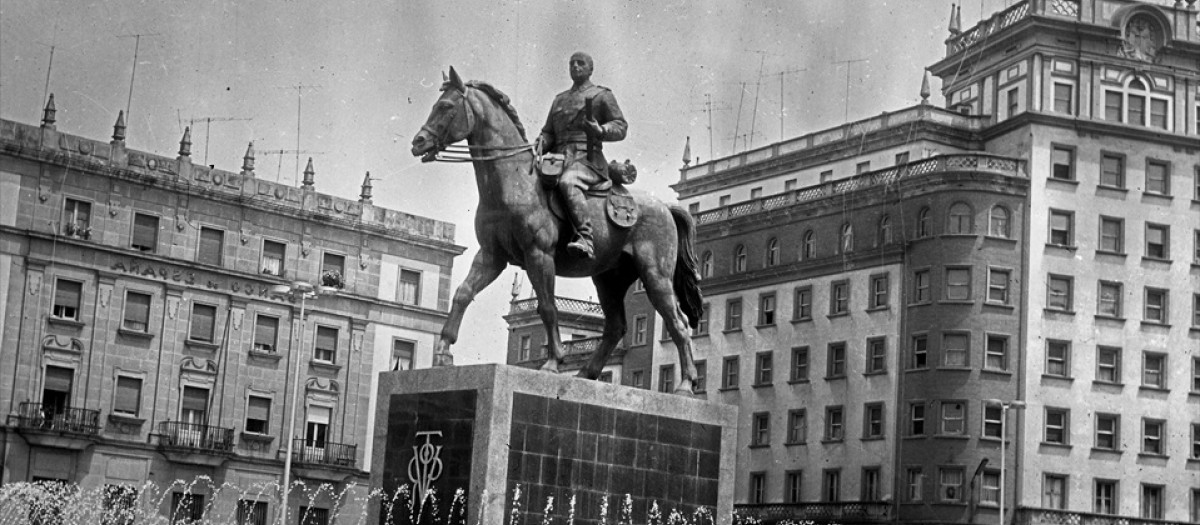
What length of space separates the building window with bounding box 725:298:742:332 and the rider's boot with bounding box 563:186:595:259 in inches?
2843

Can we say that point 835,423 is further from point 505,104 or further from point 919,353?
point 505,104

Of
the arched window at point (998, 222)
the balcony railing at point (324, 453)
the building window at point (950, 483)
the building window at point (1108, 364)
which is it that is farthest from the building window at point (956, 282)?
the balcony railing at point (324, 453)

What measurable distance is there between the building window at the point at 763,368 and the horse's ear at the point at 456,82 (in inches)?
2809

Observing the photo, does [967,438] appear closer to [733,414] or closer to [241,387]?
[241,387]

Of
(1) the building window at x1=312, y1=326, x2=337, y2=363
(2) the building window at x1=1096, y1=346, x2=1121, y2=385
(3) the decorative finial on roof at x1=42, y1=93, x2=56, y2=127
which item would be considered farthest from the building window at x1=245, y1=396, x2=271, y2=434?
(2) the building window at x1=1096, y1=346, x2=1121, y2=385

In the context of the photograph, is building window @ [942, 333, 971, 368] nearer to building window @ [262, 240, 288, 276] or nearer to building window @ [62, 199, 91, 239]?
building window @ [262, 240, 288, 276]

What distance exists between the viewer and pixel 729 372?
309 feet

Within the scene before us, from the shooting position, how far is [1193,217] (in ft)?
285

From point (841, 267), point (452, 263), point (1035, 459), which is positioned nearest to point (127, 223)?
point (452, 263)

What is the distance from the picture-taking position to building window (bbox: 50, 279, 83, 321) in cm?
7300

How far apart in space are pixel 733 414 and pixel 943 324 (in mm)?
60765

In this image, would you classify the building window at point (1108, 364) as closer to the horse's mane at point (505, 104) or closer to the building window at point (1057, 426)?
the building window at point (1057, 426)

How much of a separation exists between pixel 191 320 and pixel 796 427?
3064 centimetres

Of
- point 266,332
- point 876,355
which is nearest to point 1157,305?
point 876,355
